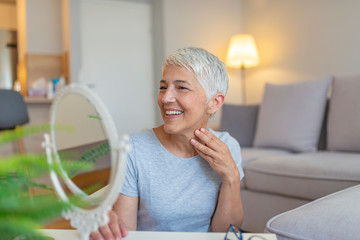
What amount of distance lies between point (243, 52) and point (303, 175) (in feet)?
7.49

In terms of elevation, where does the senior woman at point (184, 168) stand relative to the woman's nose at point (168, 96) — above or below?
below

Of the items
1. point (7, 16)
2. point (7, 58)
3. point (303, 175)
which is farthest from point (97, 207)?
point (7, 16)

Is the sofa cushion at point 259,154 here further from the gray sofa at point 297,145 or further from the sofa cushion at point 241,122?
the sofa cushion at point 241,122

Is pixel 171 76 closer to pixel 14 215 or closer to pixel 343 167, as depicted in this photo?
pixel 14 215

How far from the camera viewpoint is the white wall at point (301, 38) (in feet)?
10.4

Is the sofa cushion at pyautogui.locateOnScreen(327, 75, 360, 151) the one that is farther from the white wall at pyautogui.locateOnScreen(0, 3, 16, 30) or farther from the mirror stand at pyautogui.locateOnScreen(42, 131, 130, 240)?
the white wall at pyautogui.locateOnScreen(0, 3, 16, 30)

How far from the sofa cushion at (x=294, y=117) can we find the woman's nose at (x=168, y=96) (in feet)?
6.07

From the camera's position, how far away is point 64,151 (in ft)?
1.87

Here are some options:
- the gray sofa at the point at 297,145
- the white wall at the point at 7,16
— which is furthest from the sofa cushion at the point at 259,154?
the white wall at the point at 7,16

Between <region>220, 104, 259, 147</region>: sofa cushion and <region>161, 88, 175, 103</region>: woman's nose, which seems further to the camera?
<region>220, 104, 259, 147</region>: sofa cushion

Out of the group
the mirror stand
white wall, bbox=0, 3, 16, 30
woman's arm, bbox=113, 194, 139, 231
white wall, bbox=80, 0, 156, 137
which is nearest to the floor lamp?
white wall, bbox=80, 0, 156, 137

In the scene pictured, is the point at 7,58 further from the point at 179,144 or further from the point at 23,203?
the point at 23,203

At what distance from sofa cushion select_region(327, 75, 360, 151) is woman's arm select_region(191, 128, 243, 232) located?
63.3 inches

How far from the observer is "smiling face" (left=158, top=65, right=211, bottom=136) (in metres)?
1.03
